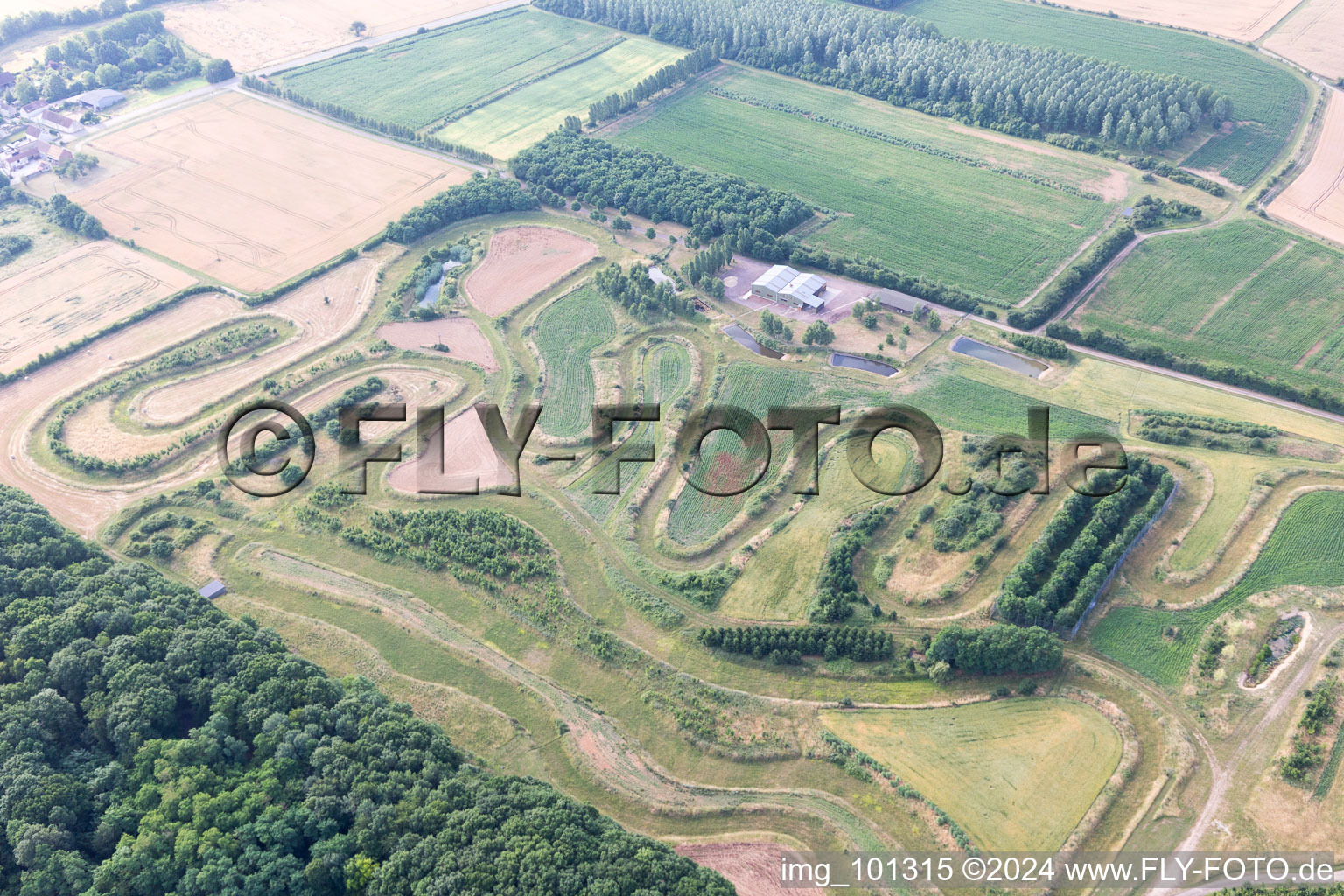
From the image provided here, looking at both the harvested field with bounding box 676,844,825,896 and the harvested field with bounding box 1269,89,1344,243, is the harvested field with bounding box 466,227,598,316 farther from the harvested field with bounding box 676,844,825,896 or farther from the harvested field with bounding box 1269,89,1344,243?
the harvested field with bounding box 1269,89,1344,243

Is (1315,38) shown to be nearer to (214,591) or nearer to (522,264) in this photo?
(522,264)

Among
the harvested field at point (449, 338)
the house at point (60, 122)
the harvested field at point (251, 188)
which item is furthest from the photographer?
the house at point (60, 122)

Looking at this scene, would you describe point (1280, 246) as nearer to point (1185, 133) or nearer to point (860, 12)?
point (1185, 133)

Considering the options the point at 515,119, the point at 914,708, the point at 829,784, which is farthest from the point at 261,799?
the point at 515,119

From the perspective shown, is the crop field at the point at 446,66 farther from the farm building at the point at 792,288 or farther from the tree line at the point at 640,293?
the farm building at the point at 792,288

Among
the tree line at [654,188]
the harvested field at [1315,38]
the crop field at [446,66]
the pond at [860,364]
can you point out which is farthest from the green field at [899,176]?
Result: the harvested field at [1315,38]
